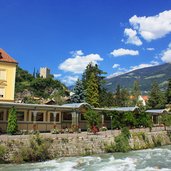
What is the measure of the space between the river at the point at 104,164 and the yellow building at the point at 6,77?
18900 millimetres

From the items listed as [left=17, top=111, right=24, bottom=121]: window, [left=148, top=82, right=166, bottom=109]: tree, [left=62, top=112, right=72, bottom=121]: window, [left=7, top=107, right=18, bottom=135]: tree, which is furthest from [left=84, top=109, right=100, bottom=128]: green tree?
[left=148, top=82, right=166, bottom=109]: tree

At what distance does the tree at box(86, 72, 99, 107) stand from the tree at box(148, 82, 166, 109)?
24.6m

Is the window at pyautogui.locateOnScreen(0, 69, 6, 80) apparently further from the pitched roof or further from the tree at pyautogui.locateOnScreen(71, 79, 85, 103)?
the tree at pyautogui.locateOnScreen(71, 79, 85, 103)

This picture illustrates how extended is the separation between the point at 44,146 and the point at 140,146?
43.9 ft

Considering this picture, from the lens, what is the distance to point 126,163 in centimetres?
2598

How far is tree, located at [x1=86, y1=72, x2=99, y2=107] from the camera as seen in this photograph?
65.6 meters

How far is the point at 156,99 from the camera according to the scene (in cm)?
8762

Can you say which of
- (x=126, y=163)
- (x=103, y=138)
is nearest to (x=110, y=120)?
(x=103, y=138)

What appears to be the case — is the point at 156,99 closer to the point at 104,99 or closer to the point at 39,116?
the point at 104,99

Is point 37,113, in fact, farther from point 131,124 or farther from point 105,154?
point 131,124

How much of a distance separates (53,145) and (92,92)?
1511 inches

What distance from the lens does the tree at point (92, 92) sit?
215 ft

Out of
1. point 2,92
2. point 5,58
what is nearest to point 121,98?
point 5,58

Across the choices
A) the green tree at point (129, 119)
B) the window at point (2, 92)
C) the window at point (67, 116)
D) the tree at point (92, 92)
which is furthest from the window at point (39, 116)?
the tree at point (92, 92)
